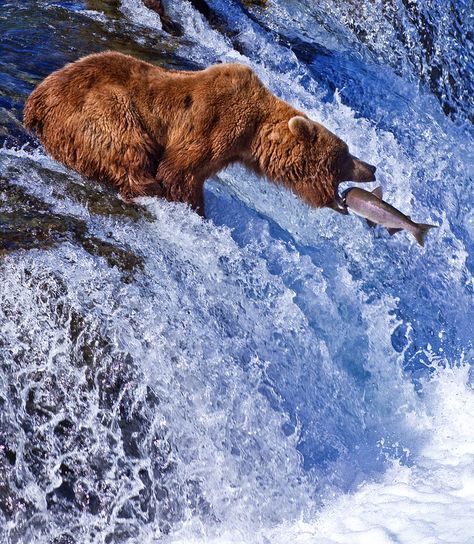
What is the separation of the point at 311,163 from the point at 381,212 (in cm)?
74

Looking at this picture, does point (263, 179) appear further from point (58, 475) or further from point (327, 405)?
point (58, 475)

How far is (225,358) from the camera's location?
15.6 feet

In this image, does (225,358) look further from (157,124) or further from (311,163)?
(311,163)

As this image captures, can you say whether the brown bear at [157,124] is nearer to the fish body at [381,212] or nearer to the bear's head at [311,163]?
the bear's head at [311,163]

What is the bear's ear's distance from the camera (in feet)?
18.9

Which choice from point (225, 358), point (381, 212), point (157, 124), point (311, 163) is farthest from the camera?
point (311, 163)

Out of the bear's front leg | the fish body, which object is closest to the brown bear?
the bear's front leg

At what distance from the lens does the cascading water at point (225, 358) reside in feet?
13.6

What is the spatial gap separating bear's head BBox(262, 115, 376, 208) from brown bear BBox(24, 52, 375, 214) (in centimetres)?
1

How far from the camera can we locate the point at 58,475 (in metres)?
4.08

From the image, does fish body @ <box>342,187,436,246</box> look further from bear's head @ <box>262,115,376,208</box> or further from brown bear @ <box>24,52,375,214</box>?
brown bear @ <box>24,52,375,214</box>

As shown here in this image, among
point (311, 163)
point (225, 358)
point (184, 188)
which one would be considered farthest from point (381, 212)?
point (225, 358)

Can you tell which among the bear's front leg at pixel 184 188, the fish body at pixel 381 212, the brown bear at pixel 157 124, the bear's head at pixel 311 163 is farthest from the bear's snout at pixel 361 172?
the bear's front leg at pixel 184 188

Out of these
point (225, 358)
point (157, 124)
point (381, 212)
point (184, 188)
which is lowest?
point (225, 358)
